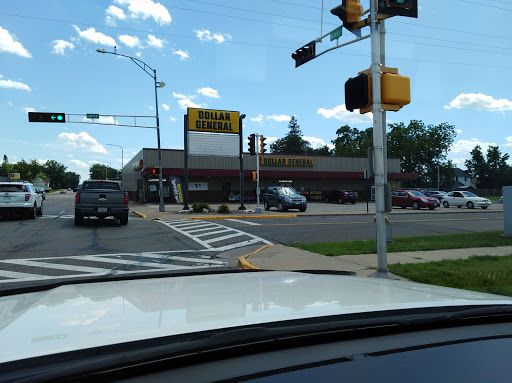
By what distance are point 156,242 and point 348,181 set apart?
1626 inches

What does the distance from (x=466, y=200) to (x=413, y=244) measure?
27.6 meters

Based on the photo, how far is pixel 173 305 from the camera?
2.24m

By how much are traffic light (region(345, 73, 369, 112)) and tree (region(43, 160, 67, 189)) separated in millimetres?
169097

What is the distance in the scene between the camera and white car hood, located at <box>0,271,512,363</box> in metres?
1.64

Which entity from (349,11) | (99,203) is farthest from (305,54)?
(99,203)

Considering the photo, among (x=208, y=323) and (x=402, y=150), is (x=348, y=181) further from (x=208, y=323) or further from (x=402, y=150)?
(x=208, y=323)

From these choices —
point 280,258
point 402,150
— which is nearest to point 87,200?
point 280,258

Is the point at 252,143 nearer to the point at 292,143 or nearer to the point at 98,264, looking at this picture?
the point at 98,264

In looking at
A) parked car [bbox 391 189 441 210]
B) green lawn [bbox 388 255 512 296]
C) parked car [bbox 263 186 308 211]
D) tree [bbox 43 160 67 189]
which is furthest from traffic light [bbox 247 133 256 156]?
tree [bbox 43 160 67 189]

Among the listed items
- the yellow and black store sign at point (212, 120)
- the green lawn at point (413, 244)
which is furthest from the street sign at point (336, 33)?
the yellow and black store sign at point (212, 120)

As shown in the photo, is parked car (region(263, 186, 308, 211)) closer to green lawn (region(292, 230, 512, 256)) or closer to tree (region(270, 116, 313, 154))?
green lawn (region(292, 230, 512, 256))

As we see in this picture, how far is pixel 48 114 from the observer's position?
24.4 metres

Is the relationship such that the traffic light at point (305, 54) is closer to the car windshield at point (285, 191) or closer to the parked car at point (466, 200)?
the car windshield at point (285, 191)

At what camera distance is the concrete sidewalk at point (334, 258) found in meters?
7.99
